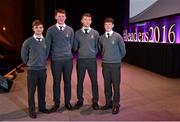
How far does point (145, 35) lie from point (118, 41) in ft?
18.0

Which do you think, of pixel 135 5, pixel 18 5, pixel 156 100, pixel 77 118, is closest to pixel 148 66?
pixel 135 5

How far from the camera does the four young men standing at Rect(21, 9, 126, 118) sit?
189 inches

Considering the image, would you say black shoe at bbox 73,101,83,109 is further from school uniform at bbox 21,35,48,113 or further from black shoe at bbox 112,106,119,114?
school uniform at bbox 21,35,48,113

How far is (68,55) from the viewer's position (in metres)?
5.01

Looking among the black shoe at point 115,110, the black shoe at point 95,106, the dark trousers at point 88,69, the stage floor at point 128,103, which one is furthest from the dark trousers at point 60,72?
the black shoe at point 115,110

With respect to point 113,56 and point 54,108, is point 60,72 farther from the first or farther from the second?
point 113,56

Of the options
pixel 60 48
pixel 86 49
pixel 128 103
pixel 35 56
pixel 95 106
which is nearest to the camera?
pixel 35 56

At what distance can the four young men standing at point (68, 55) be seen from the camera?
4789 millimetres

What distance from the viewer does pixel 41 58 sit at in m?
4.79

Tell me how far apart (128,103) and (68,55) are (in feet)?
4.24

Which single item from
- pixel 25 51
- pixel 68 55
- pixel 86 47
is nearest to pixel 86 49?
pixel 86 47

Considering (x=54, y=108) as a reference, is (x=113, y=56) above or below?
above

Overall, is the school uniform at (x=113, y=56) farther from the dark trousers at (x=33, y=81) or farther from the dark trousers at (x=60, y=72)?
the dark trousers at (x=33, y=81)

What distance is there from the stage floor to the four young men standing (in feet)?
0.61
